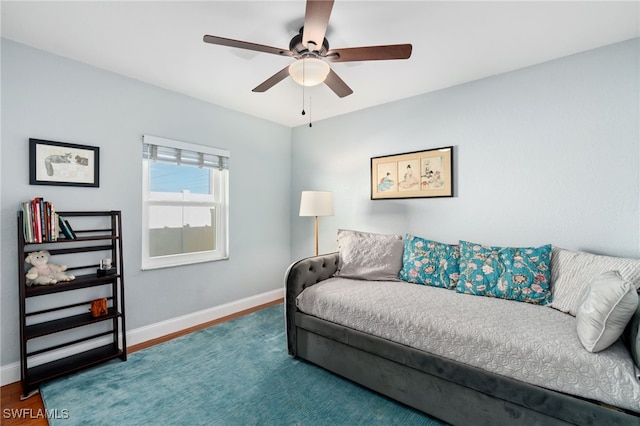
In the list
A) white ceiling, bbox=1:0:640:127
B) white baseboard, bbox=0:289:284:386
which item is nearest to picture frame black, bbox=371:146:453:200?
white ceiling, bbox=1:0:640:127

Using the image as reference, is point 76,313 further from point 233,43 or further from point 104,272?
point 233,43

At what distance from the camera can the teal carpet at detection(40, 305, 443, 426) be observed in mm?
1762

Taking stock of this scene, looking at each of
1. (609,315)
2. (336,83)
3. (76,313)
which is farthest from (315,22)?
(76,313)

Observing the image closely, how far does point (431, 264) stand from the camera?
2.60 meters

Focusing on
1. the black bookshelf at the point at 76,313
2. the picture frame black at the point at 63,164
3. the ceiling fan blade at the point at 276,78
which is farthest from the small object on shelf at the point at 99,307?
the ceiling fan blade at the point at 276,78

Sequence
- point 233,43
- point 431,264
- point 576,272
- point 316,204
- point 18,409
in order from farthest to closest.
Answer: point 316,204 → point 431,264 → point 576,272 → point 18,409 → point 233,43

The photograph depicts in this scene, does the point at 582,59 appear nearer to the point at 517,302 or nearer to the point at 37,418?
the point at 517,302

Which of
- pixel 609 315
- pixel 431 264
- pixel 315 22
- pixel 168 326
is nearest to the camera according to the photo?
pixel 609 315

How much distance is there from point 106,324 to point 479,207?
3.58 meters

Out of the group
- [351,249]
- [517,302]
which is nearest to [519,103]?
[517,302]

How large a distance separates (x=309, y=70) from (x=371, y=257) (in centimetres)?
176

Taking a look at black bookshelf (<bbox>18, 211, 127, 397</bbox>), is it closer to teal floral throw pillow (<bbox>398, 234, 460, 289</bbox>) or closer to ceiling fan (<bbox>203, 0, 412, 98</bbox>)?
ceiling fan (<bbox>203, 0, 412, 98</bbox>)

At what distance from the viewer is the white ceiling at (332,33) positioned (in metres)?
1.76

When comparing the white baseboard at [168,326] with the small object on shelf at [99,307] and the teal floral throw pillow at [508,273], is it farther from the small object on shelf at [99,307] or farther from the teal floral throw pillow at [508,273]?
the teal floral throw pillow at [508,273]
